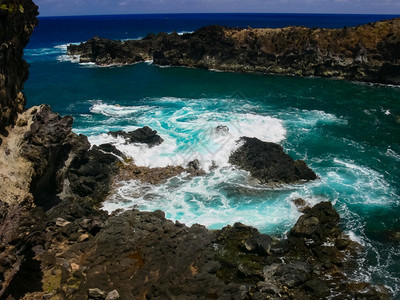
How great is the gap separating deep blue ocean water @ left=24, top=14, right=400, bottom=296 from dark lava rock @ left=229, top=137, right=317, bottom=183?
1.00 metres

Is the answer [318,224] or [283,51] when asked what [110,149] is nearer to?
[318,224]

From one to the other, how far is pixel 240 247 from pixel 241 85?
155 ft

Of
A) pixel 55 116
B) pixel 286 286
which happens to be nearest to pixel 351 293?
pixel 286 286

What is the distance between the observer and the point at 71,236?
21.0 meters

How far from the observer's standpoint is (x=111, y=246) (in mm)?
20297

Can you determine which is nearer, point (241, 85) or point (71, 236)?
point (71, 236)

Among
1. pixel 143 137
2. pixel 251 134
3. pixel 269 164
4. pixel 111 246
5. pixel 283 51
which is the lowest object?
pixel 251 134

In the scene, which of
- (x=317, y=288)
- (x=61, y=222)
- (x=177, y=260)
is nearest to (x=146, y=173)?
(x=61, y=222)

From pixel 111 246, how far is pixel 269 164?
16.7 m

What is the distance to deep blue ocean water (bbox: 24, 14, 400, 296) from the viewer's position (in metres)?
26.0

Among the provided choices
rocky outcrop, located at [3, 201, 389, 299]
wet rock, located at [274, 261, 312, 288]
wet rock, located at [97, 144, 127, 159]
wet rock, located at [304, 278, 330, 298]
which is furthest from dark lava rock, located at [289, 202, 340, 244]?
wet rock, located at [97, 144, 127, 159]

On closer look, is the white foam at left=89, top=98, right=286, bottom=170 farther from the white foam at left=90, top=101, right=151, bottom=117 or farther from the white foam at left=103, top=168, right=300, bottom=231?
the white foam at left=103, top=168, right=300, bottom=231

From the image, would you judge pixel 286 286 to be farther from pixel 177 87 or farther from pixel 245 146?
pixel 177 87

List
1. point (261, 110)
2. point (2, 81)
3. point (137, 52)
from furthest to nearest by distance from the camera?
point (137, 52)
point (261, 110)
point (2, 81)
